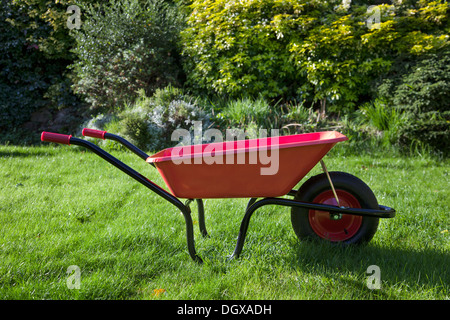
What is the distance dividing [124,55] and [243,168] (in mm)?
4814

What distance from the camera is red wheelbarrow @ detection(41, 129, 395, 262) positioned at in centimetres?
172

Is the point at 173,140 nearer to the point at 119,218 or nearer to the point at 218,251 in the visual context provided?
the point at 119,218

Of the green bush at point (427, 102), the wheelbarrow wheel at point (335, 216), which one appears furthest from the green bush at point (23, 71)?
the wheelbarrow wheel at point (335, 216)

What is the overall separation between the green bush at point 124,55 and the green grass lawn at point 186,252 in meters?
3.12

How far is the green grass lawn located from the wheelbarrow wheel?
8cm

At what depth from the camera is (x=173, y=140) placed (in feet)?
16.2

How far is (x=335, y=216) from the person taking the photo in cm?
196

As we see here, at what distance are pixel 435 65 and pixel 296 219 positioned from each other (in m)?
3.90

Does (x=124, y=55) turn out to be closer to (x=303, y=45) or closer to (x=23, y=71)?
(x=23, y=71)

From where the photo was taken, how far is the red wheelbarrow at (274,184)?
5.66ft

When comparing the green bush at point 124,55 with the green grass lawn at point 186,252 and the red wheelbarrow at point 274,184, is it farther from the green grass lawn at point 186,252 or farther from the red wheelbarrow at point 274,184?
the red wheelbarrow at point 274,184

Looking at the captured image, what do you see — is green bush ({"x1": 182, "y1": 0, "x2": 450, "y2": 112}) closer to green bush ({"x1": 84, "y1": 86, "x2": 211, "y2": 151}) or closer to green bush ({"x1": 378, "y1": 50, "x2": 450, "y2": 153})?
green bush ({"x1": 378, "y1": 50, "x2": 450, "y2": 153})

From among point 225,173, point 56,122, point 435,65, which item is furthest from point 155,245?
point 56,122

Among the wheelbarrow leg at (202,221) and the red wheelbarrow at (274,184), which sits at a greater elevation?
the red wheelbarrow at (274,184)
